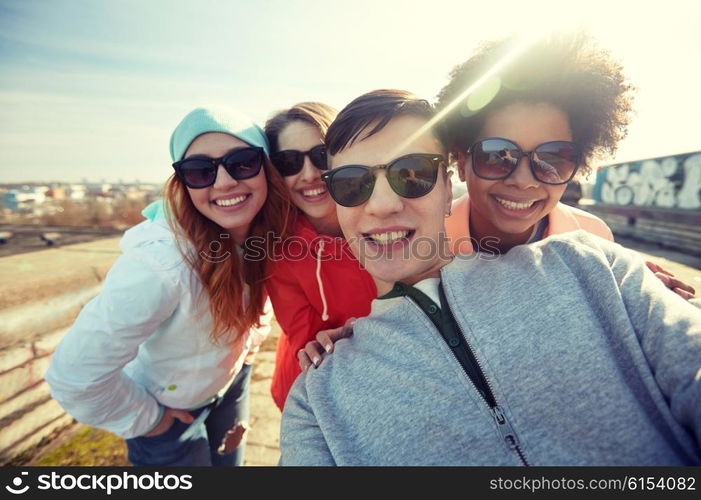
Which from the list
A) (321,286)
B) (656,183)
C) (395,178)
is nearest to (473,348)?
(395,178)

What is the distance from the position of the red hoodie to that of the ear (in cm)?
77

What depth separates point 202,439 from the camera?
202 centimetres

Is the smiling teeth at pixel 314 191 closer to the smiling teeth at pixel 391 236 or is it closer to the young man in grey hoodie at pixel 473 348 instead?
the young man in grey hoodie at pixel 473 348

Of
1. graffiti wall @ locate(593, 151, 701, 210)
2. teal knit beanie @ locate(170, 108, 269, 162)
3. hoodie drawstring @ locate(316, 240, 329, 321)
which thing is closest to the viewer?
teal knit beanie @ locate(170, 108, 269, 162)

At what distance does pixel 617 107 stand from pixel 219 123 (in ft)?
7.18

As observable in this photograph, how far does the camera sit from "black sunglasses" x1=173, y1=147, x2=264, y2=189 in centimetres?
167

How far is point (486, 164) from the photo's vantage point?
1607 mm

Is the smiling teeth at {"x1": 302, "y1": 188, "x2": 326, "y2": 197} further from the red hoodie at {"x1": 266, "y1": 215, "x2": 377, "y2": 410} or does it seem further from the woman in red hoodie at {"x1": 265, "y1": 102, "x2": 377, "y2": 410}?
the red hoodie at {"x1": 266, "y1": 215, "x2": 377, "y2": 410}

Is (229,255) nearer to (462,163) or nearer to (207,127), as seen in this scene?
(207,127)

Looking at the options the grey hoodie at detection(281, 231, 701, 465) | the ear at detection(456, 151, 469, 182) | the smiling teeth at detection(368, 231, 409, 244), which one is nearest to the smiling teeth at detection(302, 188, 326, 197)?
the smiling teeth at detection(368, 231, 409, 244)

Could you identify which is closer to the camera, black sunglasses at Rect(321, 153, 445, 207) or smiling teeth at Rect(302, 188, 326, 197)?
black sunglasses at Rect(321, 153, 445, 207)

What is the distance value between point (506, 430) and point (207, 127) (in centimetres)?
181

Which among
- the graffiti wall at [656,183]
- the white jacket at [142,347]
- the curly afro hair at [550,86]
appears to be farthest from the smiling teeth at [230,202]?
the graffiti wall at [656,183]

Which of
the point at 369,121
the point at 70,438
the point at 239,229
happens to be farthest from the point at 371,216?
the point at 70,438
